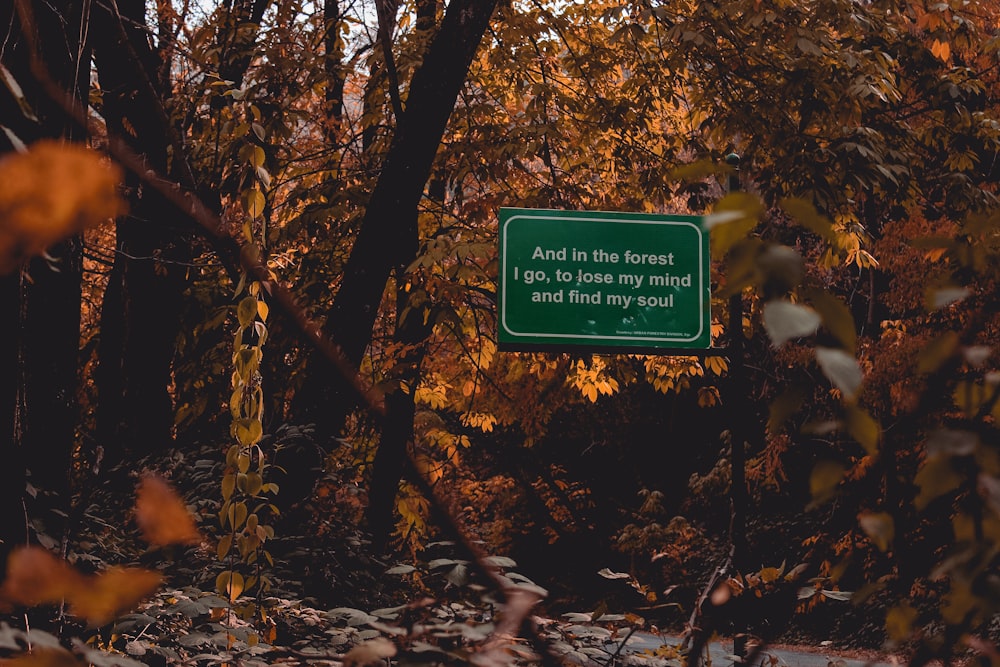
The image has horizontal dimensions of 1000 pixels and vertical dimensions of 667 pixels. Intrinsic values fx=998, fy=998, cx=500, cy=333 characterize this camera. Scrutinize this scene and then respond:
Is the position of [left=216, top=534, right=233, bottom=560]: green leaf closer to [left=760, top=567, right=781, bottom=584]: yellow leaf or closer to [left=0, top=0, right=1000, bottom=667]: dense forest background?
[left=0, top=0, right=1000, bottom=667]: dense forest background

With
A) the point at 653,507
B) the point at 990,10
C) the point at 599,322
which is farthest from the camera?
the point at 653,507

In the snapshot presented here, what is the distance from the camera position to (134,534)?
4555 millimetres

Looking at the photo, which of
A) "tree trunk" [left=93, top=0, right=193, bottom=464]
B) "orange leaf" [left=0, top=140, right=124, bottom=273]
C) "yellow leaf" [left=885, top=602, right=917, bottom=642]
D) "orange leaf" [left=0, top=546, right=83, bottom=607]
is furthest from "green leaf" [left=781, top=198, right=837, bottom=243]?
"tree trunk" [left=93, top=0, right=193, bottom=464]

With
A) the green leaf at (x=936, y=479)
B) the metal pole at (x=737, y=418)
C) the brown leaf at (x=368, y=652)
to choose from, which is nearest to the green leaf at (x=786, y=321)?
the green leaf at (x=936, y=479)

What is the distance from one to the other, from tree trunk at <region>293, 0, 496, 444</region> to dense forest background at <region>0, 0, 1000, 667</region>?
0.06 feet

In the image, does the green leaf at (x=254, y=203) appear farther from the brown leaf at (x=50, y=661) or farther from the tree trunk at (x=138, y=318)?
the tree trunk at (x=138, y=318)

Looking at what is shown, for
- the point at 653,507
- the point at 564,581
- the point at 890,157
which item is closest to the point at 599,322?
the point at 890,157

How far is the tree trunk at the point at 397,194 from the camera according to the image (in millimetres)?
5441

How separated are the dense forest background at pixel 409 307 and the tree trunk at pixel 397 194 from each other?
18 millimetres

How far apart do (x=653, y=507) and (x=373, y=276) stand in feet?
44.5

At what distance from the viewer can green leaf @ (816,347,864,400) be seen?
846mm

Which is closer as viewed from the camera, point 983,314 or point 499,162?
point 983,314

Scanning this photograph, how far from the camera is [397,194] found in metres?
5.56

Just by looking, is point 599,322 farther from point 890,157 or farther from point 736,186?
point 890,157
